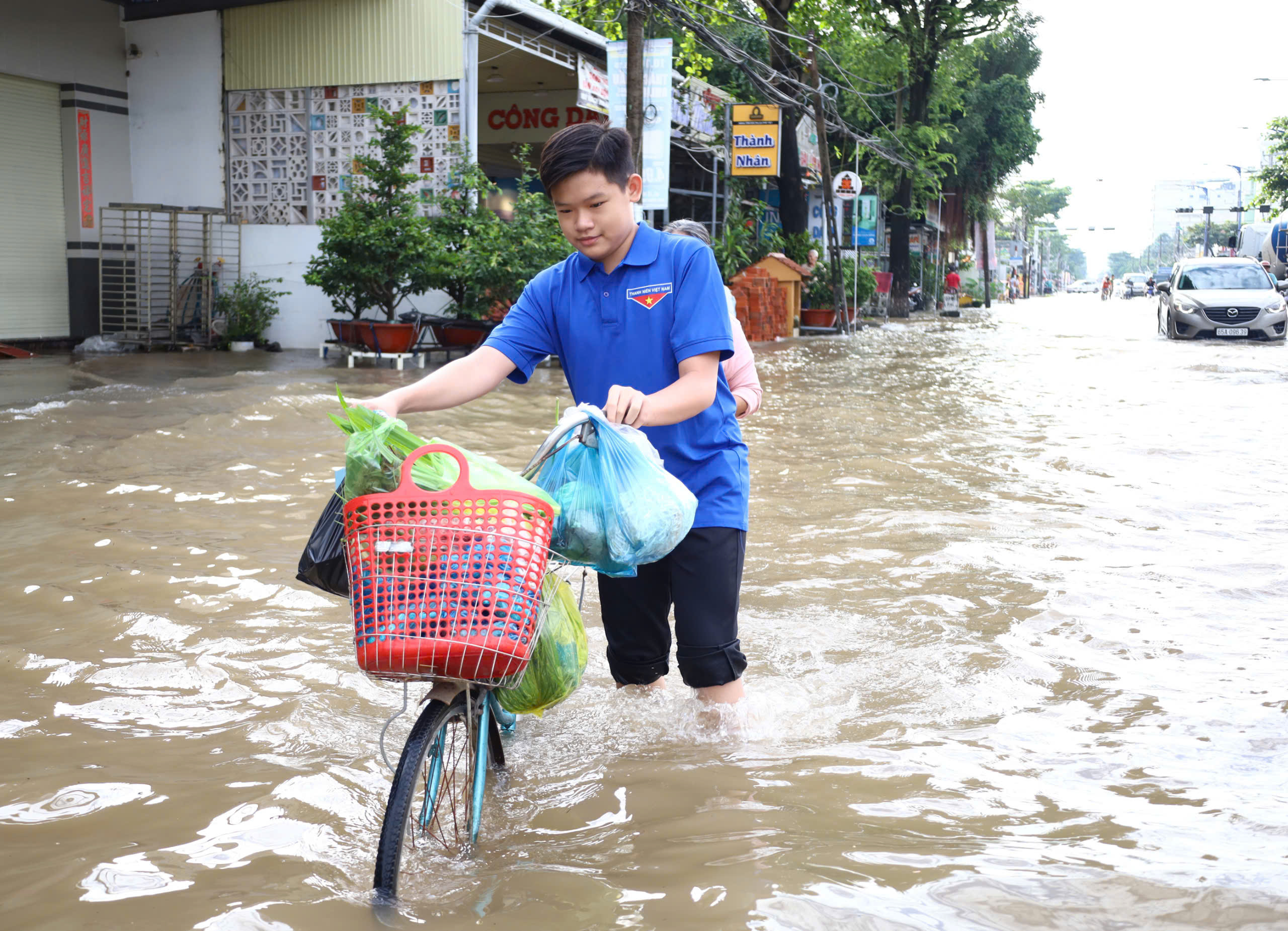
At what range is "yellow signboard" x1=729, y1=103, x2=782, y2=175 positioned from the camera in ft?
67.5

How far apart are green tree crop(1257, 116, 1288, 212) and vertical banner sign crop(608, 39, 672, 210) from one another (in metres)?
32.0

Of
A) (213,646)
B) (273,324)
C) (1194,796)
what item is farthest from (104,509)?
(273,324)

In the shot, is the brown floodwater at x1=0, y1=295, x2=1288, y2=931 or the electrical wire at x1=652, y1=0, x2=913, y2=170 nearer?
the brown floodwater at x1=0, y1=295, x2=1288, y2=931

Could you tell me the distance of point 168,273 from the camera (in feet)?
56.9

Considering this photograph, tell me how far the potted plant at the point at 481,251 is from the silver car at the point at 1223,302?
12.9 meters

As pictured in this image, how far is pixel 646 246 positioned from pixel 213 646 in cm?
262

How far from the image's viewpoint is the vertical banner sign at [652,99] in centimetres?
1445

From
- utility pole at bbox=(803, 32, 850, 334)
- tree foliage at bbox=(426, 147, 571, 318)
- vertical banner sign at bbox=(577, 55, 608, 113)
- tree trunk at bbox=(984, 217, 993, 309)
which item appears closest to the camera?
tree foliage at bbox=(426, 147, 571, 318)

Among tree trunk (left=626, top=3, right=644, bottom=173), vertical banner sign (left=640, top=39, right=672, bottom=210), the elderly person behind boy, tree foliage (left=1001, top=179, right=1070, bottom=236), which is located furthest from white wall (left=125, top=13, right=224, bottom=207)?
tree foliage (left=1001, top=179, right=1070, bottom=236)

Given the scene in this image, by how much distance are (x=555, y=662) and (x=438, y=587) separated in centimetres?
79

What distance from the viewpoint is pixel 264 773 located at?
3.30 metres

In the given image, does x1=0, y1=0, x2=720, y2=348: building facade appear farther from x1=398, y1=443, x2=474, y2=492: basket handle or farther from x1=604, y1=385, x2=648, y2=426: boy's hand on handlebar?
x1=398, y1=443, x2=474, y2=492: basket handle

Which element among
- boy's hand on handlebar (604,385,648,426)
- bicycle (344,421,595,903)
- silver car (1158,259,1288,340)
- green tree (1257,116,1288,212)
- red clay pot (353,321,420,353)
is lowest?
bicycle (344,421,595,903)

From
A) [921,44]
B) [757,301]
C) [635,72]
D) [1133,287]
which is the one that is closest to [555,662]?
[635,72]
